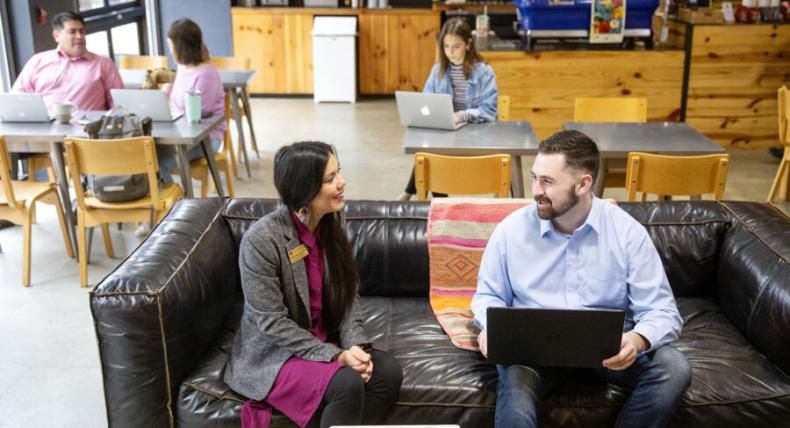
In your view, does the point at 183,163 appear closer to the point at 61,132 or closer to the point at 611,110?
the point at 61,132

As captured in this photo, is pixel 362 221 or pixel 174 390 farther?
pixel 362 221

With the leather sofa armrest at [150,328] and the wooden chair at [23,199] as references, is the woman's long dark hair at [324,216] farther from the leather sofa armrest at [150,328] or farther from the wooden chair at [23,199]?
the wooden chair at [23,199]

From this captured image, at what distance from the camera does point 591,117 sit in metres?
4.96

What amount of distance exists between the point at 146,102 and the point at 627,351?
126 inches

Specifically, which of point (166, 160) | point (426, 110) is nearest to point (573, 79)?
point (426, 110)

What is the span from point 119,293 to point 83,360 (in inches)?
50.2

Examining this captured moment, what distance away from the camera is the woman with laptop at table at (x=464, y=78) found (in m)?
4.56

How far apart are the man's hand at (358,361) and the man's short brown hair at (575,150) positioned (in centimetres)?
82

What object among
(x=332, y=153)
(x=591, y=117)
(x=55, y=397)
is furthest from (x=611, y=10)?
(x=55, y=397)

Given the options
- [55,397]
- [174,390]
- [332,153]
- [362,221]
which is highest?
[332,153]

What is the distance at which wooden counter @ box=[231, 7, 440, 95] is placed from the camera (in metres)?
9.12

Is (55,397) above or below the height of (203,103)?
below

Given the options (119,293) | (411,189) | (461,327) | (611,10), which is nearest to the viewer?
(119,293)

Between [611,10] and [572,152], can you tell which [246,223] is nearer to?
[572,152]
